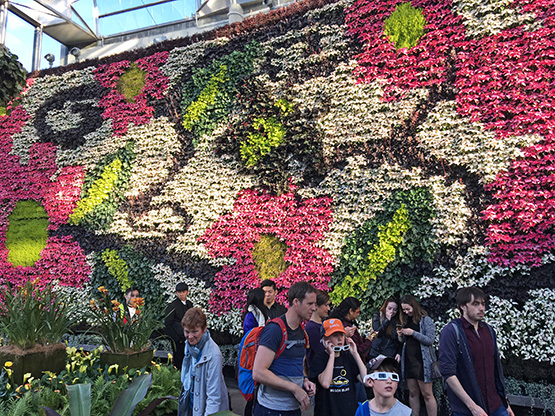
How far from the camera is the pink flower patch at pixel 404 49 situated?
6.80 m

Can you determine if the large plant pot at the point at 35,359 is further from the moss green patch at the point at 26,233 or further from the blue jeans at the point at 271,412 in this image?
the moss green patch at the point at 26,233

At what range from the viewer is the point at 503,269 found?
5695mm

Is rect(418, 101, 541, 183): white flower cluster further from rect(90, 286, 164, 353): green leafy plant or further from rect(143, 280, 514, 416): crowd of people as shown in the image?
rect(90, 286, 164, 353): green leafy plant

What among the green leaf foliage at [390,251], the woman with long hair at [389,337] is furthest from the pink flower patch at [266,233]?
the woman with long hair at [389,337]

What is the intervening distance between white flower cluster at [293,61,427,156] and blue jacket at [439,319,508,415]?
440 cm

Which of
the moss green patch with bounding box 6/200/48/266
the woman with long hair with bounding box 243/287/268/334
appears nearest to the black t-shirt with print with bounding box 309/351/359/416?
the woman with long hair with bounding box 243/287/268/334

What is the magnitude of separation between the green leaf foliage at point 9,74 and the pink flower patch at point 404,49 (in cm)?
510

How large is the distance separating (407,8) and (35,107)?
9373 mm

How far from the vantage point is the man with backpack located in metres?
2.62

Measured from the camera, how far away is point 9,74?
5320mm

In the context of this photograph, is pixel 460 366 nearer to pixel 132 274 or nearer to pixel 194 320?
pixel 194 320

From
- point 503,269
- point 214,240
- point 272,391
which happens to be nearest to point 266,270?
A: point 214,240

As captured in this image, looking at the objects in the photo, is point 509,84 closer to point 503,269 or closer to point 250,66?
point 503,269

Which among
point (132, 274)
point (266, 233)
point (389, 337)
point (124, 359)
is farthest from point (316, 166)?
point (132, 274)
